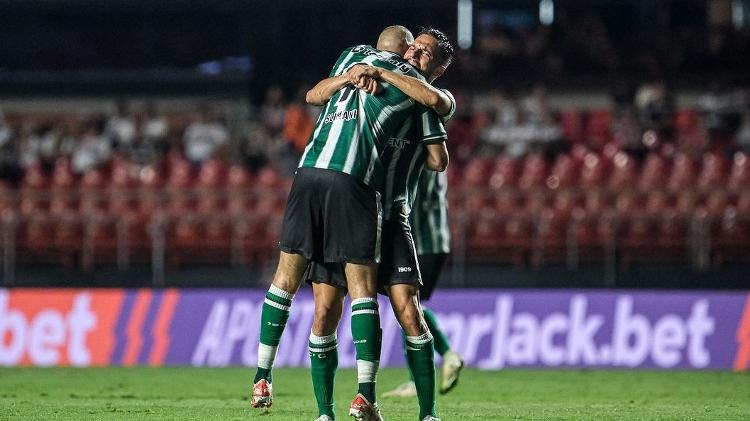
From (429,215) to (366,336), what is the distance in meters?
2.91

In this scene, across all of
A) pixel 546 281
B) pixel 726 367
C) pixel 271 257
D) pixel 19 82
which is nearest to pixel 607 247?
pixel 546 281

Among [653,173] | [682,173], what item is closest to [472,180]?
[653,173]

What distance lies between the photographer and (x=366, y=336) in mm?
7324

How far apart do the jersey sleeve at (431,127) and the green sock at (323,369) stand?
1333mm

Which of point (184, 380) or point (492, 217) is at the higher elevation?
point (492, 217)

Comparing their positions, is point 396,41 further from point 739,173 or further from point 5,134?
point 5,134

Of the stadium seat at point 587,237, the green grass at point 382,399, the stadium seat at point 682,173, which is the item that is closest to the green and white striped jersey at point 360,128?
the green grass at point 382,399

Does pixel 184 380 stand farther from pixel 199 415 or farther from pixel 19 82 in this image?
pixel 19 82

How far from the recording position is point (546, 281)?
16.4m

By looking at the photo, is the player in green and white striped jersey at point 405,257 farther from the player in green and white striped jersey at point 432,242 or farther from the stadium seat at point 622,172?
the stadium seat at point 622,172

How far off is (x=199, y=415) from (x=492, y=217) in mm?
8626

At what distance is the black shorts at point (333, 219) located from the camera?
7238 millimetres

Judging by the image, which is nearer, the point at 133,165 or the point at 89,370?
the point at 89,370

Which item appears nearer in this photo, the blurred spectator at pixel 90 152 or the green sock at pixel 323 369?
the green sock at pixel 323 369
